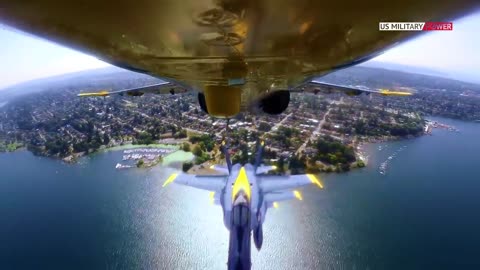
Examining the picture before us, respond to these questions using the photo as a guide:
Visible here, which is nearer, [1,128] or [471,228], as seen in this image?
[471,228]

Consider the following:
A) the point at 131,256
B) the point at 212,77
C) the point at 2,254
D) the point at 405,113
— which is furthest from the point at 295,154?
the point at 212,77

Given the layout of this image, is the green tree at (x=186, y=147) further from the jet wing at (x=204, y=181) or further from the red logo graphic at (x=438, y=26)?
the red logo graphic at (x=438, y=26)

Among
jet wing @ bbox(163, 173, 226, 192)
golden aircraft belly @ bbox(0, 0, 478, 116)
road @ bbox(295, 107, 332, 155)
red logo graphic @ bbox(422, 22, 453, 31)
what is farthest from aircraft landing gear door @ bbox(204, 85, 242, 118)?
road @ bbox(295, 107, 332, 155)

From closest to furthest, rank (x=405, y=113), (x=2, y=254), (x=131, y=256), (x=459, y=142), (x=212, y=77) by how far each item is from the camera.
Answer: (x=212, y=77) → (x=131, y=256) → (x=2, y=254) → (x=459, y=142) → (x=405, y=113)

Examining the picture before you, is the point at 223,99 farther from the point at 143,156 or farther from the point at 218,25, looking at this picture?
the point at 143,156

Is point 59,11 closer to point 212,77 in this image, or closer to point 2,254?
point 212,77

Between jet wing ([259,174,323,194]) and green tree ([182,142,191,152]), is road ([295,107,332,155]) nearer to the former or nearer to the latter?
jet wing ([259,174,323,194])
